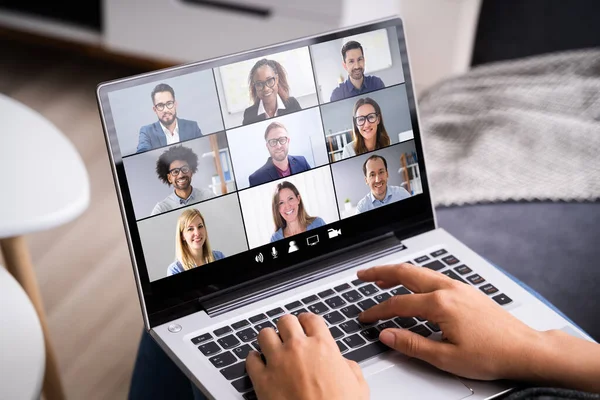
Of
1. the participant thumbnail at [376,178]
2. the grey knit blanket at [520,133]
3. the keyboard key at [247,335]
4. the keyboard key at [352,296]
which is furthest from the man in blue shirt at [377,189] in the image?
the grey knit blanket at [520,133]

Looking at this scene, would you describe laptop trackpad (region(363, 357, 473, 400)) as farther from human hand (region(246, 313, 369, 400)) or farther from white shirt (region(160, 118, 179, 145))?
white shirt (region(160, 118, 179, 145))

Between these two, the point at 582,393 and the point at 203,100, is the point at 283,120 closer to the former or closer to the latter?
the point at 203,100

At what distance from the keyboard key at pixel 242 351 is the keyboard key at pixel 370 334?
13 cm

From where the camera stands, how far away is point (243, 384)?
0.69 metres

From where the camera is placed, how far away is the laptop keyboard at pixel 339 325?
2.34 feet

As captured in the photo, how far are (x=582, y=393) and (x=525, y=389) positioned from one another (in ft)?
0.17

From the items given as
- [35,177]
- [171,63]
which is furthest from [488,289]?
[171,63]

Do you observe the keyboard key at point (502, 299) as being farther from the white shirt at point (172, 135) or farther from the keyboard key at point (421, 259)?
the white shirt at point (172, 135)

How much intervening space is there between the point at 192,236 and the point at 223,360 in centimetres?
14

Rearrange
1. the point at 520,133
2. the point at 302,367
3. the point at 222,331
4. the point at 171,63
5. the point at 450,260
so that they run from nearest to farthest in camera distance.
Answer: the point at 302,367
the point at 222,331
the point at 450,260
the point at 520,133
the point at 171,63

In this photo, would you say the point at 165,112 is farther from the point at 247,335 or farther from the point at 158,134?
the point at 247,335

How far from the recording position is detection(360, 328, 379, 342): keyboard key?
743mm

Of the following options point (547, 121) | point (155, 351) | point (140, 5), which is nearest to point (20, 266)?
point (155, 351)

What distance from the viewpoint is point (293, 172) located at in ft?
2.59
